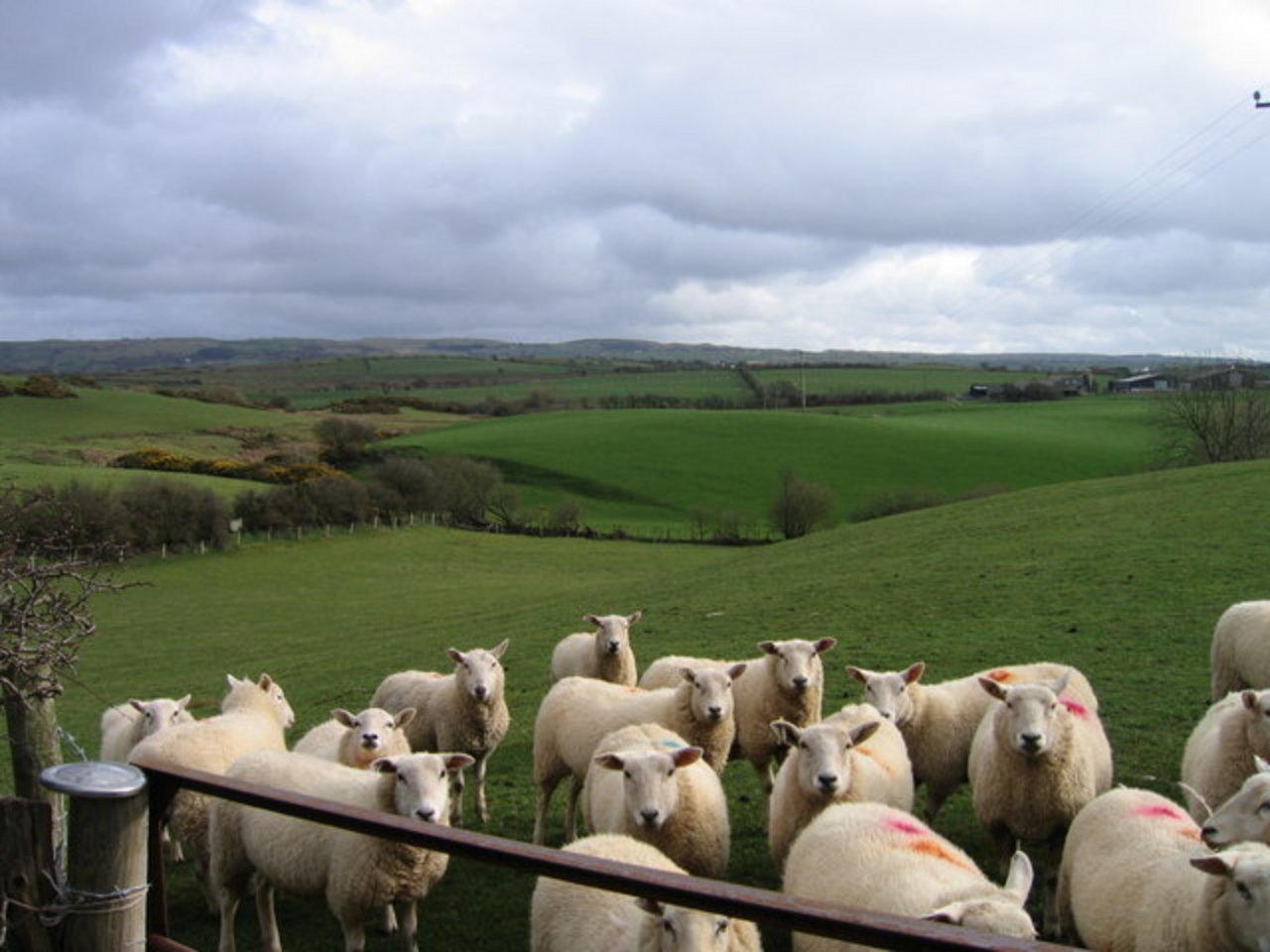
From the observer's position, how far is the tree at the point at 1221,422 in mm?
52312

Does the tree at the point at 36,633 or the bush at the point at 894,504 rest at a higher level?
the tree at the point at 36,633

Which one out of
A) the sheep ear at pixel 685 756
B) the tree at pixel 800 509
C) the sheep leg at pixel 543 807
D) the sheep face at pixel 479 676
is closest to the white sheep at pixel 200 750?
the sheep face at pixel 479 676

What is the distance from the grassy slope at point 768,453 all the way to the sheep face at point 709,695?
166ft

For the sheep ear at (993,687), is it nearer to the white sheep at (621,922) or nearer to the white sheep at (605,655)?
the white sheep at (621,922)

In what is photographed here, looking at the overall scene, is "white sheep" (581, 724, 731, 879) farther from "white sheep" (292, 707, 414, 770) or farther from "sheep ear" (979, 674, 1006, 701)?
"sheep ear" (979, 674, 1006, 701)

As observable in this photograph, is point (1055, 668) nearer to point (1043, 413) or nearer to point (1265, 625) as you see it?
point (1265, 625)

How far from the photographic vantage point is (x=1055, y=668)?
32.0ft

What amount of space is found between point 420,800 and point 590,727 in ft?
8.87

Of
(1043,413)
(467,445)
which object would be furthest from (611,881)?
(1043,413)

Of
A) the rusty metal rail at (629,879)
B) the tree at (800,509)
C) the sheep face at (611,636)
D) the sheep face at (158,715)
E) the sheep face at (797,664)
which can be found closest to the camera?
the rusty metal rail at (629,879)

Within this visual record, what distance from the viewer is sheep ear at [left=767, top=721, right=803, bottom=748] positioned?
750 centimetres

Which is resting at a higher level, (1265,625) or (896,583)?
(1265,625)

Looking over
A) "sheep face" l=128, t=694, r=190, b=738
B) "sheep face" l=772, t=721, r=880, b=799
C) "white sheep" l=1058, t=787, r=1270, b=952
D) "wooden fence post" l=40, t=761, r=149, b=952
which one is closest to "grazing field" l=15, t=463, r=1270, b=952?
"white sheep" l=1058, t=787, r=1270, b=952

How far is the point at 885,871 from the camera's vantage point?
221 inches
